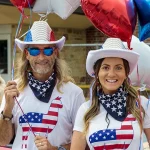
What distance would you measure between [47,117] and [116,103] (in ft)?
1.81

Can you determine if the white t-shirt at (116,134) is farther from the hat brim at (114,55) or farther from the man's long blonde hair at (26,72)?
the man's long blonde hair at (26,72)

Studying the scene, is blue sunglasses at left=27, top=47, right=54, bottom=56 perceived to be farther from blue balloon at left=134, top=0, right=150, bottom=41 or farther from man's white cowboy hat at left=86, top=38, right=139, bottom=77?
blue balloon at left=134, top=0, right=150, bottom=41

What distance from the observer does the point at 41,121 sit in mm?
2945

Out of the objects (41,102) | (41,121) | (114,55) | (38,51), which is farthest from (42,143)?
(114,55)

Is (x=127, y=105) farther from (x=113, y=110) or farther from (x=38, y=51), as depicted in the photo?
(x=38, y=51)

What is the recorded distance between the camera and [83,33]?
11.5 meters

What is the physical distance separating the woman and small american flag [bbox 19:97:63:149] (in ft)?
1.05

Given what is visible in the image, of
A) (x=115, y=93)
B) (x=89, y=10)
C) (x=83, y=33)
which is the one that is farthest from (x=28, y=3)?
(x=83, y=33)

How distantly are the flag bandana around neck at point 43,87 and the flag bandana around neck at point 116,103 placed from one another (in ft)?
1.54

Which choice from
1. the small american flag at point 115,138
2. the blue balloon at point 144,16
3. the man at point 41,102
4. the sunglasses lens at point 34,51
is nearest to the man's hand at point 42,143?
the man at point 41,102

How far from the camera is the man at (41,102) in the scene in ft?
9.69

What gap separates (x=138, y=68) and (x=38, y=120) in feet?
2.75

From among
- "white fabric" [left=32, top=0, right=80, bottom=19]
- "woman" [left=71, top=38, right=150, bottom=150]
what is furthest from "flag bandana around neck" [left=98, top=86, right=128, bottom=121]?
"white fabric" [left=32, top=0, right=80, bottom=19]

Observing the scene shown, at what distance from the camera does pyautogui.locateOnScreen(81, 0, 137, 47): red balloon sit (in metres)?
2.68
